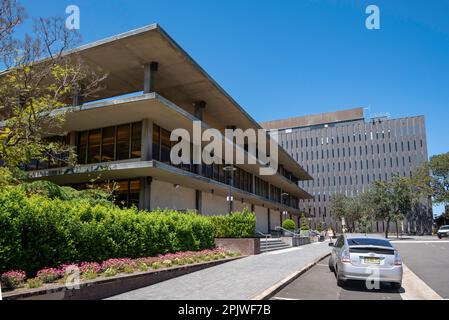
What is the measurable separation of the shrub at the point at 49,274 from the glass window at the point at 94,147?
1465 cm

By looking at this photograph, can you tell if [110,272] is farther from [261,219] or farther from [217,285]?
[261,219]

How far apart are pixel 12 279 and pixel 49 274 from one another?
93 cm

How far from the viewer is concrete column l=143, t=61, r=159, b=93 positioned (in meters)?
20.4

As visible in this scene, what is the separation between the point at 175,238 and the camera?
619 inches

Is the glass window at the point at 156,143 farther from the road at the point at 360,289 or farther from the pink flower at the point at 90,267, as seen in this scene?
the pink flower at the point at 90,267

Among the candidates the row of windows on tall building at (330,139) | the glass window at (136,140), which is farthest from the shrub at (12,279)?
the row of windows on tall building at (330,139)

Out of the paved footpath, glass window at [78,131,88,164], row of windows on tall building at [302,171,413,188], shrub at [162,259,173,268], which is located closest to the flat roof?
row of windows on tall building at [302,171,413,188]

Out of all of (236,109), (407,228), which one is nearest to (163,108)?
(236,109)

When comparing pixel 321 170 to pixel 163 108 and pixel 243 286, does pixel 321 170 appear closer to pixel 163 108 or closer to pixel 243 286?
pixel 163 108

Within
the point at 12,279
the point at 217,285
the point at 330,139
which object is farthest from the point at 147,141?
the point at 330,139

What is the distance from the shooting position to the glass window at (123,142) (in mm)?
22250

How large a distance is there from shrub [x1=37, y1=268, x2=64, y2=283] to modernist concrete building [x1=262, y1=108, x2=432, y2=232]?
8999 cm

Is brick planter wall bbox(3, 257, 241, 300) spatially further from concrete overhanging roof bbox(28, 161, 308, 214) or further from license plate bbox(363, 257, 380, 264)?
concrete overhanging roof bbox(28, 161, 308, 214)
